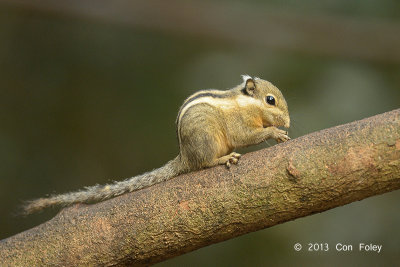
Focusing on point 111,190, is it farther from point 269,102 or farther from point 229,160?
point 269,102

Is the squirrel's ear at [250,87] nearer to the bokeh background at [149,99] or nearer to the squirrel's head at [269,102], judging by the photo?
the squirrel's head at [269,102]

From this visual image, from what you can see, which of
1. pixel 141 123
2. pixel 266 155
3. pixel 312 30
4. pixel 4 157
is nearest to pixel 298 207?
pixel 266 155

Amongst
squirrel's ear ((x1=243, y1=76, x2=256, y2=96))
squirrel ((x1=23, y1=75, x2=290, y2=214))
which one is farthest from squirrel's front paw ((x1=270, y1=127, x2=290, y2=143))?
squirrel's ear ((x1=243, y1=76, x2=256, y2=96))

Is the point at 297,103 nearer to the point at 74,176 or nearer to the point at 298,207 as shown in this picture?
the point at 74,176

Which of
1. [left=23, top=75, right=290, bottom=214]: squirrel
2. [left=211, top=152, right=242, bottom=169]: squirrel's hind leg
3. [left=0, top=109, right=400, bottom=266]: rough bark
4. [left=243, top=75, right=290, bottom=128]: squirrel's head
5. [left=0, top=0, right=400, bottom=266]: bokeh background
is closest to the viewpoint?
Result: [left=0, top=109, right=400, bottom=266]: rough bark

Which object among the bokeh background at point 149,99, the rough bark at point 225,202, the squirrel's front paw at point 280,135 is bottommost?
the rough bark at point 225,202

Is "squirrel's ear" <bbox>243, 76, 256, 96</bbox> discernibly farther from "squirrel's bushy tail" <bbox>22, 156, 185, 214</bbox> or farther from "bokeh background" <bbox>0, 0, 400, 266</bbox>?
"bokeh background" <bbox>0, 0, 400, 266</bbox>

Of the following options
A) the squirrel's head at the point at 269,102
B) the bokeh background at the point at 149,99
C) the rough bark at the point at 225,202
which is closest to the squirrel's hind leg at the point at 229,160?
the rough bark at the point at 225,202

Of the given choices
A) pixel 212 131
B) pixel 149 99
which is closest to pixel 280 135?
pixel 212 131
